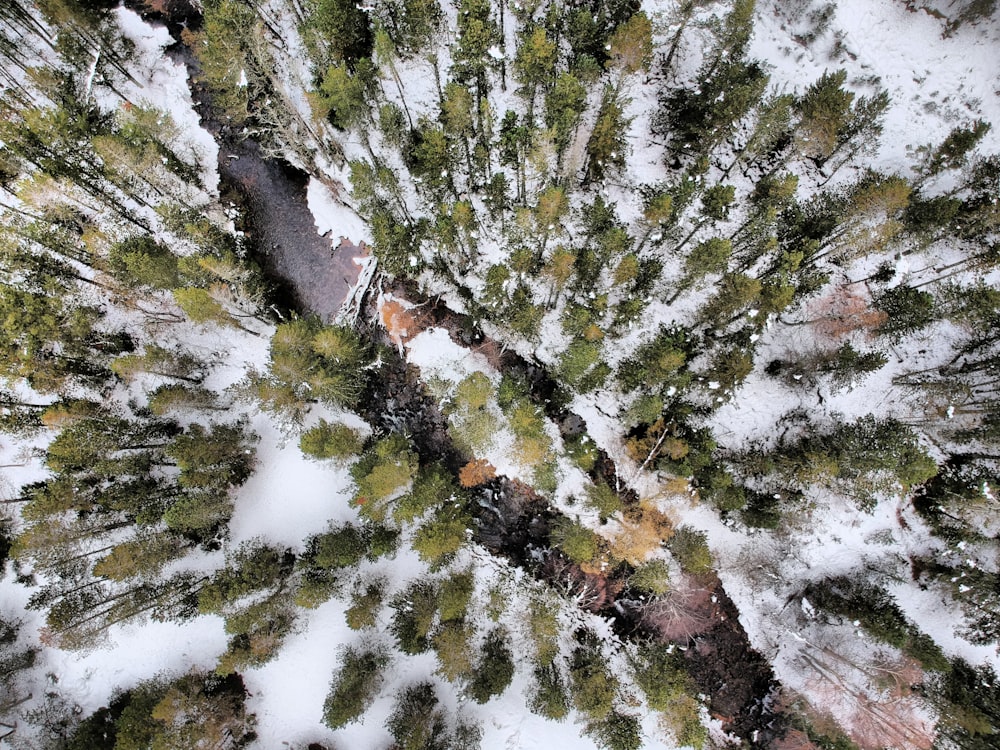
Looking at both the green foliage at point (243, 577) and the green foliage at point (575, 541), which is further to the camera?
the green foliage at point (575, 541)

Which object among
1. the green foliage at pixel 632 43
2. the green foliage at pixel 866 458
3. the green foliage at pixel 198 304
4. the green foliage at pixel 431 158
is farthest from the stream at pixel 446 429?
the green foliage at pixel 632 43

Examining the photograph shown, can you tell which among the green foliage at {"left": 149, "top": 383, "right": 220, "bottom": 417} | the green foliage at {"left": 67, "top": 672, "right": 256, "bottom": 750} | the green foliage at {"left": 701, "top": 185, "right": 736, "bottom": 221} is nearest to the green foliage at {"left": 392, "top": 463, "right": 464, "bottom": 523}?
the green foliage at {"left": 149, "top": 383, "right": 220, "bottom": 417}

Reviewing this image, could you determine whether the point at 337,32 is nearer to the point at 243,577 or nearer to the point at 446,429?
the point at 446,429

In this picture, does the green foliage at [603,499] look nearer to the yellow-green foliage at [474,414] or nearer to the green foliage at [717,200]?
the yellow-green foliage at [474,414]

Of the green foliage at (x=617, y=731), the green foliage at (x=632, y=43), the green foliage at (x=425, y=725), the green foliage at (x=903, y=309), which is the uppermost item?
the green foliage at (x=632, y=43)

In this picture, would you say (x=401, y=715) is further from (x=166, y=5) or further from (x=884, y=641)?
(x=166, y=5)

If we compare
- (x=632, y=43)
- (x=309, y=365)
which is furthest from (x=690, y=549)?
(x=632, y=43)

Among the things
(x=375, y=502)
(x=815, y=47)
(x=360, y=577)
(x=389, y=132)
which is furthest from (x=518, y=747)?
(x=815, y=47)
